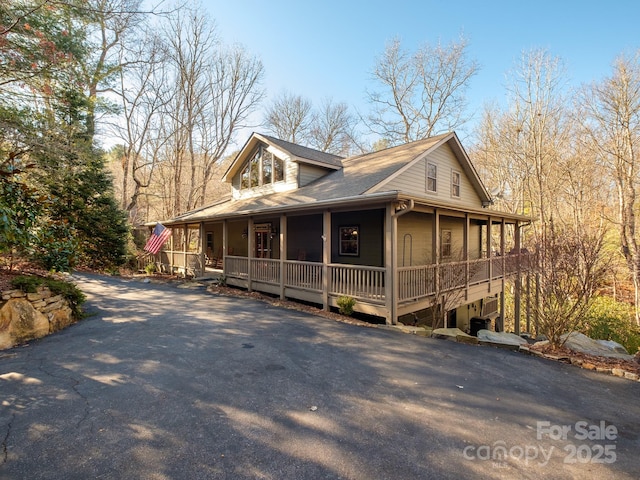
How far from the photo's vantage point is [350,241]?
38.1 ft

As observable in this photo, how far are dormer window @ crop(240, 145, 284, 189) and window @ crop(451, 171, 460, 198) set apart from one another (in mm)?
7475

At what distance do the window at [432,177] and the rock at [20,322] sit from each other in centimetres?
1191

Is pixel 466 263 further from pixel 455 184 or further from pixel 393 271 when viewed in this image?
pixel 455 184

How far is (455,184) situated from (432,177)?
77.3 inches

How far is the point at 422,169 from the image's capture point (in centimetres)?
1156

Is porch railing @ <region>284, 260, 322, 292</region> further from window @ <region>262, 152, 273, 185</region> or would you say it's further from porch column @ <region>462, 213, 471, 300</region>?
window @ <region>262, 152, 273, 185</region>

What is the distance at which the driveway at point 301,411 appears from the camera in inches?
104

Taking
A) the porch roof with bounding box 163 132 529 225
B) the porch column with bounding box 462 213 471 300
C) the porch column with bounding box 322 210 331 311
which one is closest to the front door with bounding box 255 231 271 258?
the porch roof with bounding box 163 132 529 225

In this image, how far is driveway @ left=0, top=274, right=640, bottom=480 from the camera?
265cm

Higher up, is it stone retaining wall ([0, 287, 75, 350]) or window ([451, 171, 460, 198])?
window ([451, 171, 460, 198])

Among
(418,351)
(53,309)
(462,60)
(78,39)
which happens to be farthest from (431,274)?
(462,60)

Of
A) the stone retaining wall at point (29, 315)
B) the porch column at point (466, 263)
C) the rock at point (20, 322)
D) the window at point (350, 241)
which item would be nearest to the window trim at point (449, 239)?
the porch column at point (466, 263)

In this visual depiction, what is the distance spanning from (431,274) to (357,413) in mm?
6034

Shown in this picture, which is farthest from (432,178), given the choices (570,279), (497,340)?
(497,340)
